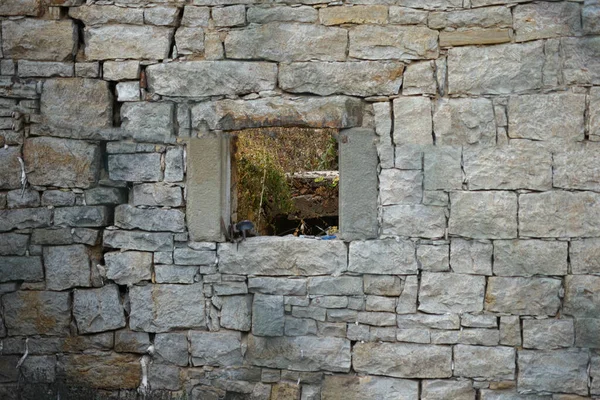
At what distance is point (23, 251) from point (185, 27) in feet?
6.49

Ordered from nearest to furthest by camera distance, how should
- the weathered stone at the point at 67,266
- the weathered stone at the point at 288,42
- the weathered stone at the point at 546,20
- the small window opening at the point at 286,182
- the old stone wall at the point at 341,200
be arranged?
the weathered stone at the point at 546,20 < the old stone wall at the point at 341,200 < the weathered stone at the point at 288,42 < the weathered stone at the point at 67,266 < the small window opening at the point at 286,182

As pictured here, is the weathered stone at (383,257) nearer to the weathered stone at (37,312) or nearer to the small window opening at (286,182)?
the small window opening at (286,182)

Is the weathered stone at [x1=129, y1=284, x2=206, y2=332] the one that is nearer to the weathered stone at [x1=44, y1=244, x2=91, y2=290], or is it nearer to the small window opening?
the weathered stone at [x1=44, y1=244, x2=91, y2=290]

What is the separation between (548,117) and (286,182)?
236 cm

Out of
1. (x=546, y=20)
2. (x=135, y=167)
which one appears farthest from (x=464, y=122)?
(x=135, y=167)

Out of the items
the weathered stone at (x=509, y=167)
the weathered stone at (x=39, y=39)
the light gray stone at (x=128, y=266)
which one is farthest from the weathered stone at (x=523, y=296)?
the weathered stone at (x=39, y=39)

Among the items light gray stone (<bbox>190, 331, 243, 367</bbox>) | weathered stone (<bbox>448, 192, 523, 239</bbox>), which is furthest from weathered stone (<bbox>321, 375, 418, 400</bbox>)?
weathered stone (<bbox>448, 192, 523, 239</bbox>)

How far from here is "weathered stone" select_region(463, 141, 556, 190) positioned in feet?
16.3

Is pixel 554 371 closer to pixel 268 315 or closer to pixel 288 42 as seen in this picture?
pixel 268 315

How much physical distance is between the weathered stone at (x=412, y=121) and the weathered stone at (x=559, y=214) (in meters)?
0.75

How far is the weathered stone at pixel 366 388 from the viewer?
5.26 meters

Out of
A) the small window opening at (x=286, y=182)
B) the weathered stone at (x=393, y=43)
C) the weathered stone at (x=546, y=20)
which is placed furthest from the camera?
the small window opening at (x=286, y=182)

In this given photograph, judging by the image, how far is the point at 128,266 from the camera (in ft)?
18.1

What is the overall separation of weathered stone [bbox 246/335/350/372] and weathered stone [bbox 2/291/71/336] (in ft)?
4.50
